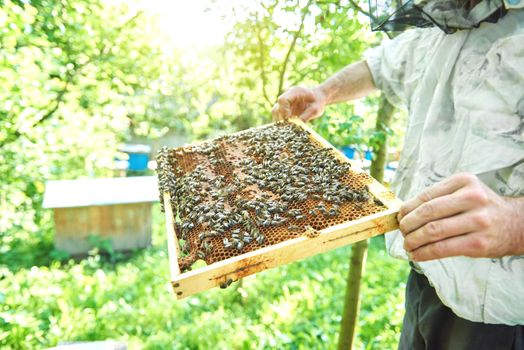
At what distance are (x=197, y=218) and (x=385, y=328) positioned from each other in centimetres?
395

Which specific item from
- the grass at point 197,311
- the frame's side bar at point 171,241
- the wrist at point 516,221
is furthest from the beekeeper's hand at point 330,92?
the grass at point 197,311

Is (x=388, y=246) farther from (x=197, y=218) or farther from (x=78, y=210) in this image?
(x=78, y=210)

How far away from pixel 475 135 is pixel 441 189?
58cm

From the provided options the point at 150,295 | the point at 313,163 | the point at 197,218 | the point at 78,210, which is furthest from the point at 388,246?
the point at 78,210

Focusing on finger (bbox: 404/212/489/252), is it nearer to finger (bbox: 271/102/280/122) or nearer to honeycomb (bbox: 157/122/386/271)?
honeycomb (bbox: 157/122/386/271)

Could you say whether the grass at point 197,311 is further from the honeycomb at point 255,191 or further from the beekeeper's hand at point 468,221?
the beekeeper's hand at point 468,221

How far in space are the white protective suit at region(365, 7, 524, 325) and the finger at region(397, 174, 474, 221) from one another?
458mm

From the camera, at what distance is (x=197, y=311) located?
18.5ft

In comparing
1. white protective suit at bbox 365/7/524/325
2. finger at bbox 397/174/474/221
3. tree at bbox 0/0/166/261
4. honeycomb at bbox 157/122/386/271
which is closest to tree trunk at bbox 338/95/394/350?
honeycomb at bbox 157/122/386/271

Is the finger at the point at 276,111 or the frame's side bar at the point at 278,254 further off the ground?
the finger at the point at 276,111

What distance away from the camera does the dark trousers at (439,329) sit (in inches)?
78.3

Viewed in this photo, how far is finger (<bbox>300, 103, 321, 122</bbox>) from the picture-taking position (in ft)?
10.5

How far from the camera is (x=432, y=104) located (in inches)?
87.2

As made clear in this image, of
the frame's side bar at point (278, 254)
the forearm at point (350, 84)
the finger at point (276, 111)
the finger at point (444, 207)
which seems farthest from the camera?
the finger at point (276, 111)
